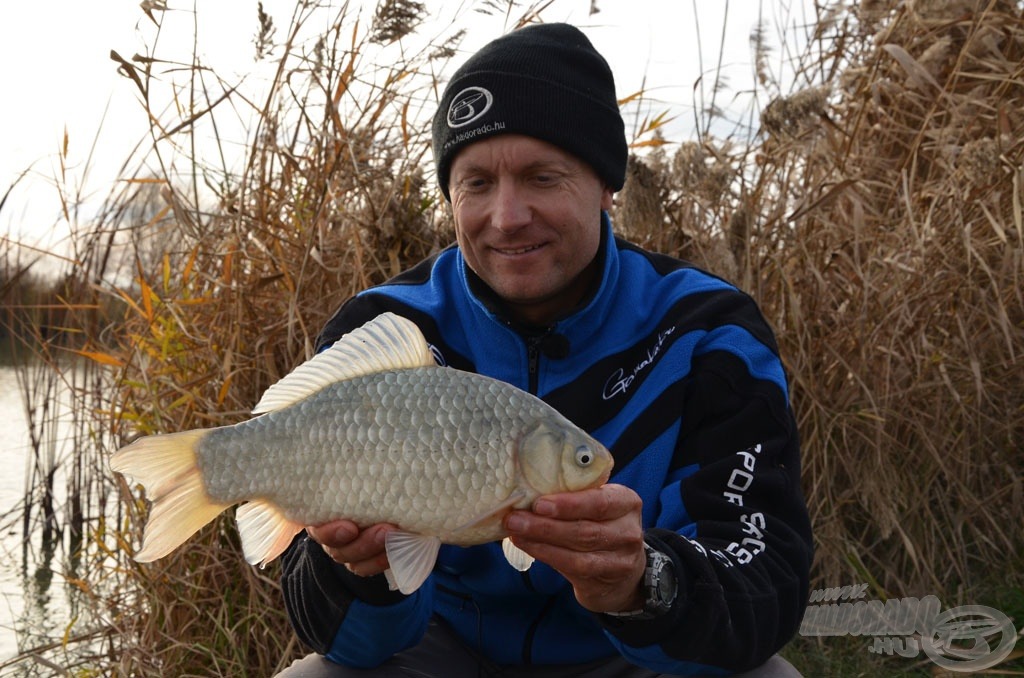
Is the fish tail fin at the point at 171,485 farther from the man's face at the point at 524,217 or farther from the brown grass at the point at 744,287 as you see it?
the brown grass at the point at 744,287

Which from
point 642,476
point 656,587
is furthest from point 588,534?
point 642,476

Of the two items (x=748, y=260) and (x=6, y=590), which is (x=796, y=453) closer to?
(x=748, y=260)

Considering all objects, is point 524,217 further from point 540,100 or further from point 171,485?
point 171,485

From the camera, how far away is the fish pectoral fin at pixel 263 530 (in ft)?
4.48

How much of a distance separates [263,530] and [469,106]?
839mm

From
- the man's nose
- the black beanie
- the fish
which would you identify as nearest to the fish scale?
the fish

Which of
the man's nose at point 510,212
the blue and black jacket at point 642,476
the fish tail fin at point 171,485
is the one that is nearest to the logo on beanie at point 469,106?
the man's nose at point 510,212

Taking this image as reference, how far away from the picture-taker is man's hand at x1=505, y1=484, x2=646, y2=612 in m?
1.22

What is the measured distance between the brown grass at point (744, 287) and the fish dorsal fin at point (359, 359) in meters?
1.02

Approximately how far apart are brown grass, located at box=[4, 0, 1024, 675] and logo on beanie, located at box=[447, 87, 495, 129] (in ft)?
2.38

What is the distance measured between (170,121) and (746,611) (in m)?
1.99
